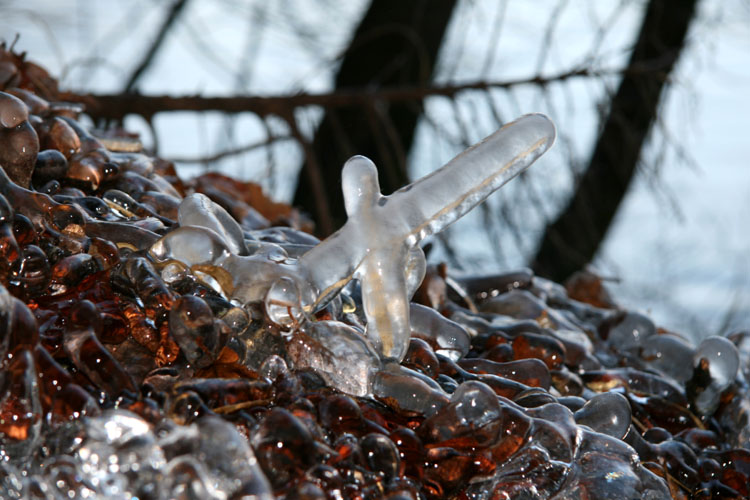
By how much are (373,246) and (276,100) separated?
38.3 inches

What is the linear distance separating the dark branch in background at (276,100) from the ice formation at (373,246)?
0.82 metres

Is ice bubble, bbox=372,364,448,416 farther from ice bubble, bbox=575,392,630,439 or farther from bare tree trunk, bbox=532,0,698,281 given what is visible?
bare tree trunk, bbox=532,0,698,281

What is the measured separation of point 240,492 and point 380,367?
157 millimetres

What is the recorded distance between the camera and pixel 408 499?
1.25ft

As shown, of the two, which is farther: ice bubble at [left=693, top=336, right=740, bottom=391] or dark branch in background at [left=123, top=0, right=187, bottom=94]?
dark branch in background at [left=123, top=0, right=187, bottom=94]

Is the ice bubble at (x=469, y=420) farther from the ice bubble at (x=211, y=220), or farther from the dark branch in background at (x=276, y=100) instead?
the dark branch in background at (x=276, y=100)

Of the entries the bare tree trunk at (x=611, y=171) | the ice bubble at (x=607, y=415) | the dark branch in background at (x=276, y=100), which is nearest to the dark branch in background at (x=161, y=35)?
the dark branch in background at (x=276, y=100)

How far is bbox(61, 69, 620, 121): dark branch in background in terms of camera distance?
1.33 m

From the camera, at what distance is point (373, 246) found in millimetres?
480

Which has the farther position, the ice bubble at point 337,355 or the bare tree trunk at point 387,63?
the bare tree trunk at point 387,63

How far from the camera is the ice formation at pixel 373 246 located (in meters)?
0.48

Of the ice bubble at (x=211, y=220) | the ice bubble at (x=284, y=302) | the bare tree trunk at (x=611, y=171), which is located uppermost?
the ice bubble at (x=211, y=220)

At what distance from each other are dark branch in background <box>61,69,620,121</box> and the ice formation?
82 cm

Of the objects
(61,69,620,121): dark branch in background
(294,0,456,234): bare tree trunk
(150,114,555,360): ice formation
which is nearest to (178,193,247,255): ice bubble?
(150,114,555,360): ice formation
